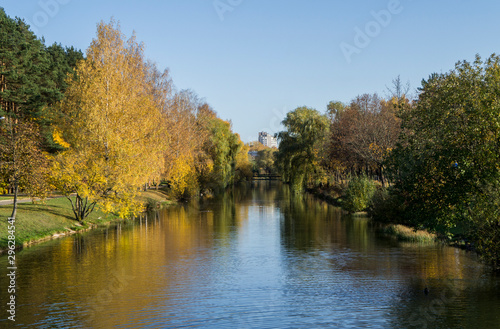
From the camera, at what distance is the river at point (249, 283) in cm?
1656

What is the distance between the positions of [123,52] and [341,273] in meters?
30.4

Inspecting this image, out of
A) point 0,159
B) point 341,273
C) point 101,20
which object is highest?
point 101,20

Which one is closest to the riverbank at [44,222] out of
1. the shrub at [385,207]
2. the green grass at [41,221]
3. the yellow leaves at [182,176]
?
the green grass at [41,221]

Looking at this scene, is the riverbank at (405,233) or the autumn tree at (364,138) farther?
the autumn tree at (364,138)

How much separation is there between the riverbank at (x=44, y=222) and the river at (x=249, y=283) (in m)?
1.43

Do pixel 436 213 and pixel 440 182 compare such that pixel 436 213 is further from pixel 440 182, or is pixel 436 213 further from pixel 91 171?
pixel 91 171

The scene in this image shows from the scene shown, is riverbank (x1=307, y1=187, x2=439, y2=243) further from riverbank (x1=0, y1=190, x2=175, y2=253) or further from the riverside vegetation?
riverbank (x1=0, y1=190, x2=175, y2=253)

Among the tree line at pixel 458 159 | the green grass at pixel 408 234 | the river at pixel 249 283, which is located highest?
the tree line at pixel 458 159

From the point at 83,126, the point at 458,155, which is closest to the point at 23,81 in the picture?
the point at 83,126

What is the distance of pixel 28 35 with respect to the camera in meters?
59.6

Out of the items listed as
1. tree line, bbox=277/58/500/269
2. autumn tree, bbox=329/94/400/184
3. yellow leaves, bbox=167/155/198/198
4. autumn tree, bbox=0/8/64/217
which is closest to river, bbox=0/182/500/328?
tree line, bbox=277/58/500/269

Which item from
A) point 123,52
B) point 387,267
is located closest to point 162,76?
point 123,52

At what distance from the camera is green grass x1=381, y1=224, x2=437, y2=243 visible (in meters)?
33.2

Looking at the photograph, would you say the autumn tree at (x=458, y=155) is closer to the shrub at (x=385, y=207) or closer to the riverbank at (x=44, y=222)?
the shrub at (x=385, y=207)
